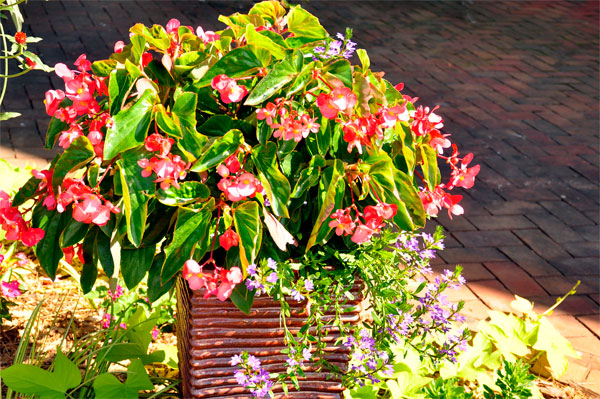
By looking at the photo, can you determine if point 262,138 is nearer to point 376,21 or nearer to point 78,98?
point 78,98

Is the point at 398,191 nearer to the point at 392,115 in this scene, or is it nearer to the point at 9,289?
the point at 392,115

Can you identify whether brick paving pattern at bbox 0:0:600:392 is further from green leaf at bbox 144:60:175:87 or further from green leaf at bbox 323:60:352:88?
green leaf at bbox 144:60:175:87

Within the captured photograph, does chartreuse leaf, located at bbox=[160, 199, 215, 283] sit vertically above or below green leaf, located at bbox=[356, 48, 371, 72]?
below

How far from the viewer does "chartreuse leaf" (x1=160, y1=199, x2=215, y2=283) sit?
1587 millimetres

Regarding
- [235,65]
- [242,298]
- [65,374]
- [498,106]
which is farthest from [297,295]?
[498,106]

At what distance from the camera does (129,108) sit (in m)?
1.57

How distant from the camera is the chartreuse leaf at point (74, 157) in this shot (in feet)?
5.29

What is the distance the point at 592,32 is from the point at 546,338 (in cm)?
627

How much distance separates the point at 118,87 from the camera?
5.40 ft

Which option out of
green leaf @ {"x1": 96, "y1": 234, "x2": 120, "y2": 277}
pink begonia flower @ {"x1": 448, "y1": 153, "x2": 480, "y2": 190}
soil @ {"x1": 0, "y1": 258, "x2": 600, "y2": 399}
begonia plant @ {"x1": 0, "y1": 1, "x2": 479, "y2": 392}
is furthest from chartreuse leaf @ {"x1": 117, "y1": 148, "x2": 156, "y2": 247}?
soil @ {"x1": 0, "y1": 258, "x2": 600, "y2": 399}

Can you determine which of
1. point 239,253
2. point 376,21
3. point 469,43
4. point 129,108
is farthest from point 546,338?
point 376,21

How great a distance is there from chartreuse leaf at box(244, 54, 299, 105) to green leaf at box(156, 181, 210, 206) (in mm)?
236

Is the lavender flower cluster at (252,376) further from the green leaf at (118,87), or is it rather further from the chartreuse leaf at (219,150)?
the green leaf at (118,87)

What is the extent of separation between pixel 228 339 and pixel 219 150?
0.53 meters
